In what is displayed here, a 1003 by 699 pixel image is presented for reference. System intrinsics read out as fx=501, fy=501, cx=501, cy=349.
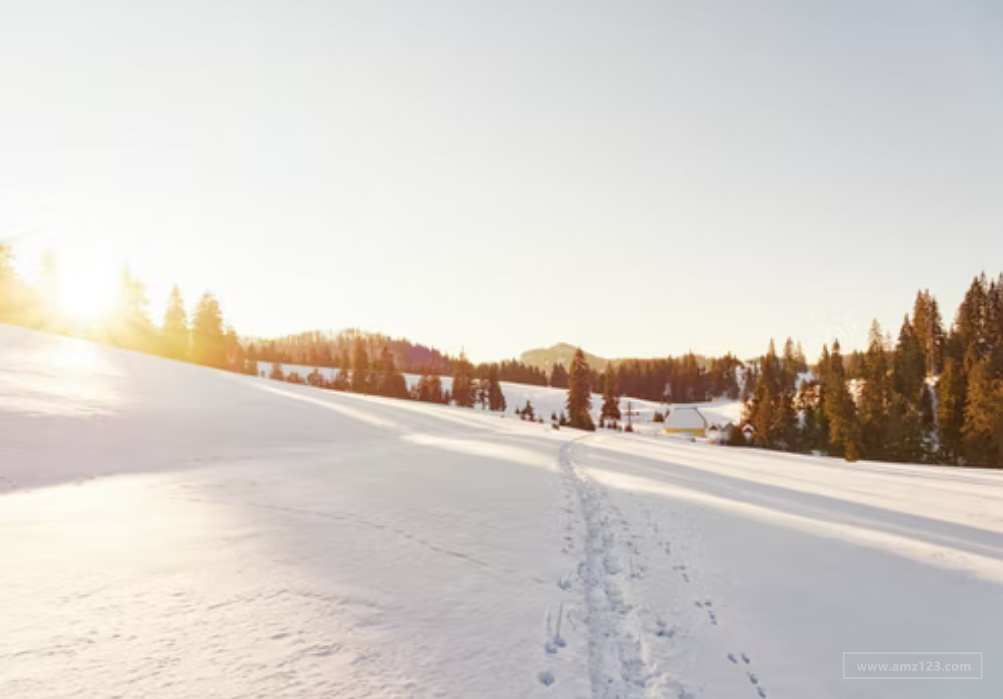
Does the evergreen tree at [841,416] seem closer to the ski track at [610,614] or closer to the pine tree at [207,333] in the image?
the ski track at [610,614]

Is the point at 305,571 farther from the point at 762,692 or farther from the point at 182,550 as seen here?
the point at 762,692

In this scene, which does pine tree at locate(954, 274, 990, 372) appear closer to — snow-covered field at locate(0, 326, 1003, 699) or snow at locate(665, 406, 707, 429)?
snow at locate(665, 406, 707, 429)

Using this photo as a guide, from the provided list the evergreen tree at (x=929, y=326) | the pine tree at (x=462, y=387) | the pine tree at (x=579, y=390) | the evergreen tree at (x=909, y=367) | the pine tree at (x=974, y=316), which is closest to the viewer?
the evergreen tree at (x=909, y=367)

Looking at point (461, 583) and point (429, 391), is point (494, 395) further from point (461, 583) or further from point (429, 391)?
point (461, 583)

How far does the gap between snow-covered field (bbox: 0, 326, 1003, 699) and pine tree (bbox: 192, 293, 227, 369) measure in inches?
2573

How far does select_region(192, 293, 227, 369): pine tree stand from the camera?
7650 centimetres

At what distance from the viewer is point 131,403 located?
25.5 metres

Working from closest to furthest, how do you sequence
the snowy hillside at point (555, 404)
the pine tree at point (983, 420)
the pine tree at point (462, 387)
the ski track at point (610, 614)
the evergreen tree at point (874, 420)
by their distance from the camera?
the ski track at point (610, 614) < the pine tree at point (983, 420) < the evergreen tree at point (874, 420) < the pine tree at point (462, 387) < the snowy hillside at point (555, 404)

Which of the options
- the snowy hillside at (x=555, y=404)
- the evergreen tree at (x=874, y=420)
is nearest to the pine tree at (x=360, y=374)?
the snowy hillside at (x=555, y=404)

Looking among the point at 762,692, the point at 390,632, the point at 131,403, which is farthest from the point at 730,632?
the point at 131,403

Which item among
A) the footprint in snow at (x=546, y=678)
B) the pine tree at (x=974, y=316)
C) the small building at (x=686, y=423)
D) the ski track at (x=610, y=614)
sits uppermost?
the pine tree at (x=974, y=316)

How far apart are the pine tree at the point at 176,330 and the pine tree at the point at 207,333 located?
1.82m

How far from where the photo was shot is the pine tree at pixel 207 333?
76.5 metres

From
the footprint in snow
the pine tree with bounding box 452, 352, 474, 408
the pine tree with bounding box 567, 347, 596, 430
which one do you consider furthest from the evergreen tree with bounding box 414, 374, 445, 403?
the footprint in snow
